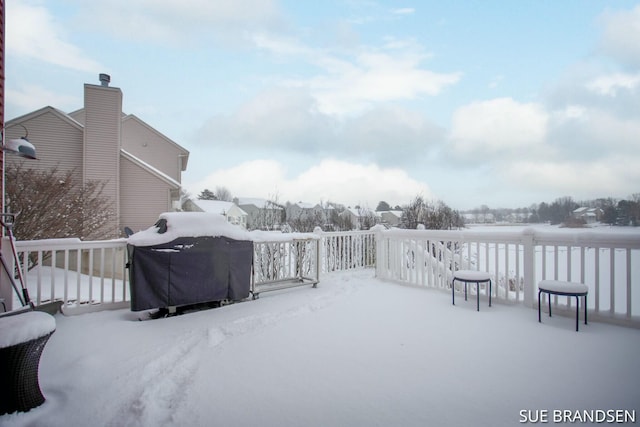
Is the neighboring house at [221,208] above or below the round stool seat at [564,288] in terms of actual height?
above

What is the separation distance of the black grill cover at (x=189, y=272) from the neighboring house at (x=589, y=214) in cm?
466

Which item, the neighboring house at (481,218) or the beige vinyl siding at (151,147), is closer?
the neighboring house at (481,218)

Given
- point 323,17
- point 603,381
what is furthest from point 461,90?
point 603,381

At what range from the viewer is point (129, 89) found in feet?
34.6

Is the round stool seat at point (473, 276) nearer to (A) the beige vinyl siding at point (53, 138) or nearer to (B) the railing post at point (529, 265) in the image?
(B) the railing post at point (529, 265)

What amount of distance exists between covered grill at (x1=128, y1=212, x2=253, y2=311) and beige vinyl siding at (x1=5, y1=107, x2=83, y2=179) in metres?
8.13

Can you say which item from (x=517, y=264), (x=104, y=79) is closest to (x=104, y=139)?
(x=104, y=79)

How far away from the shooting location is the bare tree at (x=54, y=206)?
636cm

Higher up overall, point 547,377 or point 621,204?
point 621,204

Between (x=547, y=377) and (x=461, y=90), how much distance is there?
7.69 metres

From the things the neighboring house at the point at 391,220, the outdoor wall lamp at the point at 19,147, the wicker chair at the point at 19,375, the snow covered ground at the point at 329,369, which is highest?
the outdoor wall lamp at the point at 19,147

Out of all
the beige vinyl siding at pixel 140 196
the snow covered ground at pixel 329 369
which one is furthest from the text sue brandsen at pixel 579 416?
the beige vinyl siding at pixel 140 196

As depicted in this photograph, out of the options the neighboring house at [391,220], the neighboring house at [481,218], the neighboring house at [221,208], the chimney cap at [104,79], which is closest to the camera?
the neighboring house at [481,218]

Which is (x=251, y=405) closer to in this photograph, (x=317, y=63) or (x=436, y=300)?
(x=436, y=300)
